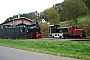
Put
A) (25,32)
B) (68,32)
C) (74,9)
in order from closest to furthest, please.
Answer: (25,32) < (68,32) < (74,9)

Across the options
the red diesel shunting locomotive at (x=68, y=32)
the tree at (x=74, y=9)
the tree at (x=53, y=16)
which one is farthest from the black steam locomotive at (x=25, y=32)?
the tree at (x=53, y=16)

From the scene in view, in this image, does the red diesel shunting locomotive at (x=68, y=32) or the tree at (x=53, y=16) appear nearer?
the red diesel shunting locomotive at (x=68, y=32)

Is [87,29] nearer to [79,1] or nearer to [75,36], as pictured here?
[75,36]

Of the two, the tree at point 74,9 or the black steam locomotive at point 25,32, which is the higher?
the tree at point 74,9

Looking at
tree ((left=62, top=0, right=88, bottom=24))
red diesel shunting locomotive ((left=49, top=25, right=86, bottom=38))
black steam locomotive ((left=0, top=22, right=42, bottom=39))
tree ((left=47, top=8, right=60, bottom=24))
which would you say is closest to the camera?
red diesel shunting locomotive ((left=49, top=25, right=86, bottom=38))

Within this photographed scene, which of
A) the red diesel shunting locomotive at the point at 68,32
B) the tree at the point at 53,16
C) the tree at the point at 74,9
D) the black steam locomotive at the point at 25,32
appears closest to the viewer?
the red diesel shunting locomotive at the point at 68,32

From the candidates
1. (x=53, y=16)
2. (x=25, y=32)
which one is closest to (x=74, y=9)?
(x=53, y=16)

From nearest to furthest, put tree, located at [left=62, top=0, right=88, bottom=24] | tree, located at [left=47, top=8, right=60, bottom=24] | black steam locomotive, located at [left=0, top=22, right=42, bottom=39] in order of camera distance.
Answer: black steam locomotive, located at [left=0, top=22, right=42, bottom=39]
tree, located at [left=62, top=0, right=88, bottom=24]
tree, located at [left=47, top=8, right=60, bottom=24]

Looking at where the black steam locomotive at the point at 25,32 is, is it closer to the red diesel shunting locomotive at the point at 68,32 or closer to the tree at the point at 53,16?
the red diesel shunting locomotive at the point at 68,32

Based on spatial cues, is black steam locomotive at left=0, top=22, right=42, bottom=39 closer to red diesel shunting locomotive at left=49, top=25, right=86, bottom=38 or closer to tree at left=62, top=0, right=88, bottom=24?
red diesel shunting locomotive at left=49, top=25, right=86, bottom=38

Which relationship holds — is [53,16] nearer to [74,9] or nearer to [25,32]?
[74,9]

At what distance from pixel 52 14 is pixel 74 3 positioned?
959 centimetres

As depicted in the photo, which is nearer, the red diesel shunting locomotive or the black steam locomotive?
the red diesel shunting locomotive

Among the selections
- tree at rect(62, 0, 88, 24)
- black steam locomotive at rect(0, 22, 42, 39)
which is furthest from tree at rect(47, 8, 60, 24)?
black steam locomotive at rect(0, 22, 42, 39)
